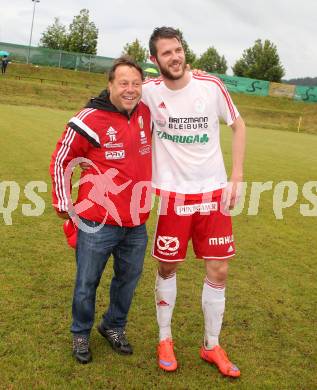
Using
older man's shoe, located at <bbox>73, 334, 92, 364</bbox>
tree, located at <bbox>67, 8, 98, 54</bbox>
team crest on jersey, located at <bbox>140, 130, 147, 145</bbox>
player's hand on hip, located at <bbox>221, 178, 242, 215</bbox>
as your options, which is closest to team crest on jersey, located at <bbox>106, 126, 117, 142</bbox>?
team crest on jersey, located at <bbox>140, 130, 147, 145</bbox>

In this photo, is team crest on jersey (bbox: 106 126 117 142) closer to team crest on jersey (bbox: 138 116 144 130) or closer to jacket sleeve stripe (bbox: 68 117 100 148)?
jacket sleeve stripe (bbox: 68 117 100 148)

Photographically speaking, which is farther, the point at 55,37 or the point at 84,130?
the point at 55,37

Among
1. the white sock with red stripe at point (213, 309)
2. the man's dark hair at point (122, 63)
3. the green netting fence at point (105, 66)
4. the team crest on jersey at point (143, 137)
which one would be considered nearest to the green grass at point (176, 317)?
the white sock with red stripe at point (213, 309)

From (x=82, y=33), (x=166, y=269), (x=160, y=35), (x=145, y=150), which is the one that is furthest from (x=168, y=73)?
(x=82, y=33)

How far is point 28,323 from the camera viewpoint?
4.14 meters

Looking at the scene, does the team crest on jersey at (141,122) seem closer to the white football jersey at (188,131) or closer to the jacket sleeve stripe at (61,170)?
the white football jersey at (188,131)

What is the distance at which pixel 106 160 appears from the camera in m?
3.43

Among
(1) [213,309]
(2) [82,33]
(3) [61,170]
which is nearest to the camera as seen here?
(3) [61,170]

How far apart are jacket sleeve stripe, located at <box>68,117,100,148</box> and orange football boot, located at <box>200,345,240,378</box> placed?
1.86 metres

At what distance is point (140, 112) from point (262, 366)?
7.19 feet

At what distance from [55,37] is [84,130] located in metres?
74.2

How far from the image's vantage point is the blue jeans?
3510mm

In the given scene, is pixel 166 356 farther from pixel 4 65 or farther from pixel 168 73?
pixel 4 65

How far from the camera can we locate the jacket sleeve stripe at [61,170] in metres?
3.37
